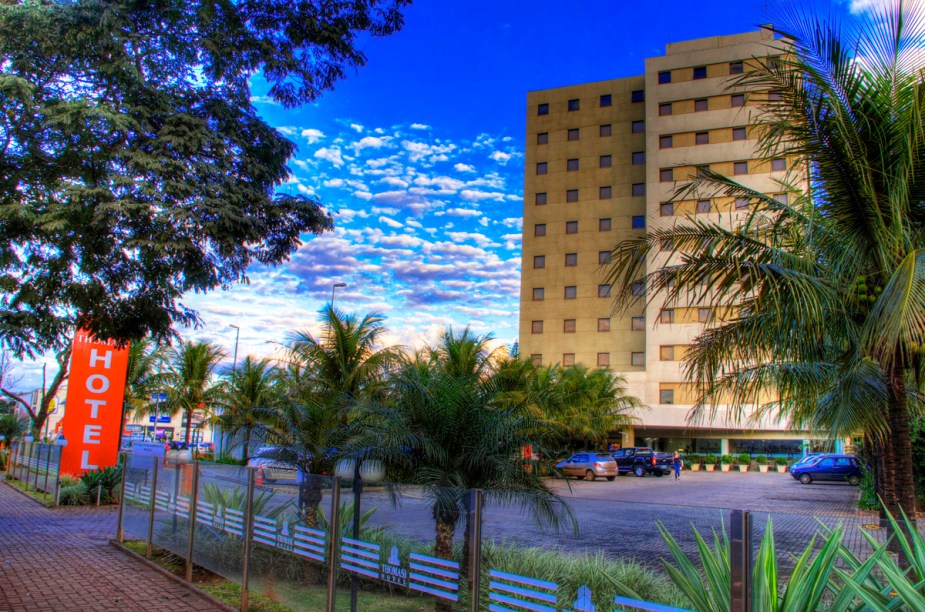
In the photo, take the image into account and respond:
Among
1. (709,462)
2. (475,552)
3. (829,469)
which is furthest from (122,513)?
(709,462)

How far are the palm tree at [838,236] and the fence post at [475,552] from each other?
341 centimetres

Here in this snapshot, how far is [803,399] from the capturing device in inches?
437

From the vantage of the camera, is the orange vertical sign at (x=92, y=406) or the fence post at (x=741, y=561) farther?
the orange vertical sign at (x=92, y=406)

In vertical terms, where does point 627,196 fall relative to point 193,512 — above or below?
above

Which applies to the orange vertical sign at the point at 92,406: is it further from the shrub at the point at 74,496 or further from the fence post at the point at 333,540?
the fence post at the point at 333,540

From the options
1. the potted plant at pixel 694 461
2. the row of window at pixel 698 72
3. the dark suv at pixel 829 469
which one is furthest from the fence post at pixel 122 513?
the row of window at pixel 698 72

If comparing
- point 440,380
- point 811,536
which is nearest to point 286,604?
point 440,380

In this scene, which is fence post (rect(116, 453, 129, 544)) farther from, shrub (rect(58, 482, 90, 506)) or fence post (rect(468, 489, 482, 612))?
fence post (rect(468, 489, 482, 612))

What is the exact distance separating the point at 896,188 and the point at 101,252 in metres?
8.50

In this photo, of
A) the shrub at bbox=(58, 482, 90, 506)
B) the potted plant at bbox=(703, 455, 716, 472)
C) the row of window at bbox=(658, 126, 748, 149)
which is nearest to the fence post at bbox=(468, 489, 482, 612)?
the shrub at bbox=(58, 482, 90, 506)

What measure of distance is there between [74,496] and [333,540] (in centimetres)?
1375

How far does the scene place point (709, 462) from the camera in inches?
2014

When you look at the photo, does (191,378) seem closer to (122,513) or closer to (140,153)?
(122,513)

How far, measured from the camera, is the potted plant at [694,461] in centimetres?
5081
